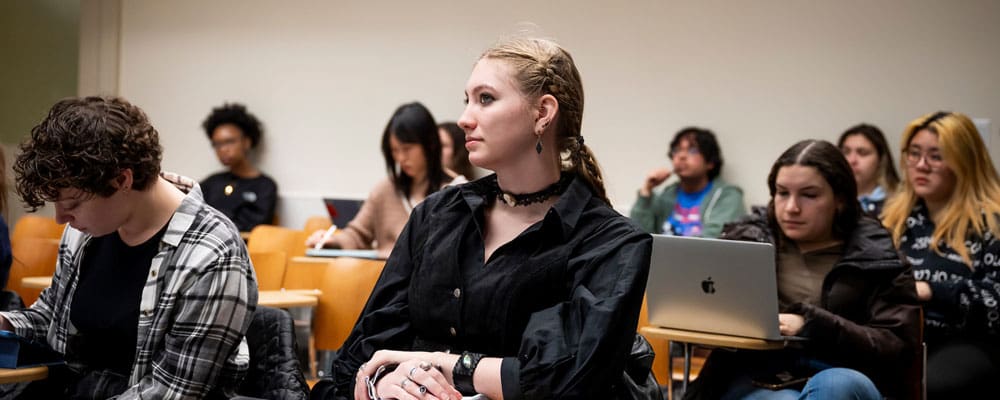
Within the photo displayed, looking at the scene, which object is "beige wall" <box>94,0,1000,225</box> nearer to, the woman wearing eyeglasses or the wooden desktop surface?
the woman wearing eyeglasses

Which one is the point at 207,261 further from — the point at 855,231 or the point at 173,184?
the point at 855,231

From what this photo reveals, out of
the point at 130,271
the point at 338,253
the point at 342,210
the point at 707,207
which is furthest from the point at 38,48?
the point at 130,271

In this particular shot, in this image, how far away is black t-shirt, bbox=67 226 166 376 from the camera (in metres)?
2.03

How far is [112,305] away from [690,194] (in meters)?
4.30

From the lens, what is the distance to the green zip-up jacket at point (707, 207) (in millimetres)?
5648

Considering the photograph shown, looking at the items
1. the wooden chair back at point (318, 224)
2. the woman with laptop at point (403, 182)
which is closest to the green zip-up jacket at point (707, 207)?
the woman with laptop at point (403, 182)

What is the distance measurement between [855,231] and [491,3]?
4.29 m

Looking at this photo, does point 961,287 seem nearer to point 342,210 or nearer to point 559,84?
point 559,84

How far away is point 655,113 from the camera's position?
621 cm

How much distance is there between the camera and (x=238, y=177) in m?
7.36

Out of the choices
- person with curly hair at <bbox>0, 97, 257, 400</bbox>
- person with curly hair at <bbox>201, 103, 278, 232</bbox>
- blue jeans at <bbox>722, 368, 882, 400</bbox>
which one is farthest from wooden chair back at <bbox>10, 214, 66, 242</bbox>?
blue jeans at <bbox>722, 368, 882, 400</bbox>

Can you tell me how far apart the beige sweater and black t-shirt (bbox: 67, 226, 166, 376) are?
8.26 feet

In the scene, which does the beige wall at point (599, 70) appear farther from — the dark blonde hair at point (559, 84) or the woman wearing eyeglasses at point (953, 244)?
the dark blonde hair at point (559, 84)

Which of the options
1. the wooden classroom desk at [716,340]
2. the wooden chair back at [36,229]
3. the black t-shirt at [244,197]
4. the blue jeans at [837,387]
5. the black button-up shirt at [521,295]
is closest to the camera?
the black button-up shirt at [521,295]
